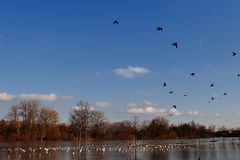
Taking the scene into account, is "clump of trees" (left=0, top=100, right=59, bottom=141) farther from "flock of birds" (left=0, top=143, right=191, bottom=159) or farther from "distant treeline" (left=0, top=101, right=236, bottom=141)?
"flock of birds" (left=0, top=143, right=191, bottom=159)

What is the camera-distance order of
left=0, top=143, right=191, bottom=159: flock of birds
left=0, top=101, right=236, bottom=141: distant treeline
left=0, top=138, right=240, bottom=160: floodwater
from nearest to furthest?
1. left=0, top=138, right=240, bottom=160: floodwater
2. left=0, top=143, right=191, bottom=159: flock of birds
3. left=0, top=101, right=236, bottom=141: distant treeline

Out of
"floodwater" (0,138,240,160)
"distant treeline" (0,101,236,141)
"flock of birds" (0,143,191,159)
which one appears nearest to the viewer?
"floodwater" (0,138,240,160)

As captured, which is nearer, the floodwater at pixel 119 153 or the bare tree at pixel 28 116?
the floodwater at pixel 119 153

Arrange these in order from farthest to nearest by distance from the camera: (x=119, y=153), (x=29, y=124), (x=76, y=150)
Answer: (x=29, y=124)
(x=76, y=150)
(x=119, y=153)

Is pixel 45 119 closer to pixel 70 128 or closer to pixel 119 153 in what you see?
pixel 70 128

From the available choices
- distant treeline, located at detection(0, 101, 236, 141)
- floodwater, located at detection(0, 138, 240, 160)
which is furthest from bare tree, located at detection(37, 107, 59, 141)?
floodwater, located at detection(0, 138, 240, 160)

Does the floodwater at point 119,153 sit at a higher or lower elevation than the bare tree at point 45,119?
lower

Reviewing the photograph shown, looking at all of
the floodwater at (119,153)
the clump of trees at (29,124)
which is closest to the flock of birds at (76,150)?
the floodwater at (119,153)

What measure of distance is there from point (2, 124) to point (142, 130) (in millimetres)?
50742

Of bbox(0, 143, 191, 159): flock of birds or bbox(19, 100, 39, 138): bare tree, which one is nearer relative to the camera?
bbox(0, 143, 191, 159): flock of birds

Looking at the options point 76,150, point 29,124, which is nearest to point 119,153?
point 76,150

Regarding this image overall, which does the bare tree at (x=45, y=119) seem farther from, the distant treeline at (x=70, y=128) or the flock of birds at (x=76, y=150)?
the flock of birds at (x=76, y=150)

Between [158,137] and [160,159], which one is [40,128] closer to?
[158,137]

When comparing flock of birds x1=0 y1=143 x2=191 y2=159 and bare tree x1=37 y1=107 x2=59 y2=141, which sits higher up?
bare tree x1=37 y1=107 x2=59 y2=141
